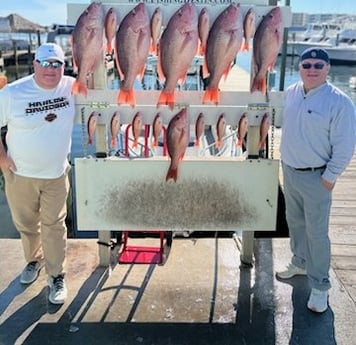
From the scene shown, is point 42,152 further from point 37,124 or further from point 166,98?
point 166,98

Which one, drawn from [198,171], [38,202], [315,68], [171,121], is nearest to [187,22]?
[171,121]

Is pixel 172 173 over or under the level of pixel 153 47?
under

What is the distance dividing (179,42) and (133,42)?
0.88 ft

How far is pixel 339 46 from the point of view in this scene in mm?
46312

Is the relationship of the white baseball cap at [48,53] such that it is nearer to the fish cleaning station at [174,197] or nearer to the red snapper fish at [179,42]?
the fish cleaning station at [174,197]

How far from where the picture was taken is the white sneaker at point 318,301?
3.02 m

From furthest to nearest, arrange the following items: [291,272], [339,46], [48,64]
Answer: [339,46] → [291,272] → [48,64]

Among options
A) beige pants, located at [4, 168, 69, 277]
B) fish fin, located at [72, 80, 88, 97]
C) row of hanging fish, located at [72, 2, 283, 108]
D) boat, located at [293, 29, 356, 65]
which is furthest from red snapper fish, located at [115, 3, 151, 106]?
boat, located at [293, 29, 356, 65]

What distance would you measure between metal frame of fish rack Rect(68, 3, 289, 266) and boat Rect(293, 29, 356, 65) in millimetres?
36203

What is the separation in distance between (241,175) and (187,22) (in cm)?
115

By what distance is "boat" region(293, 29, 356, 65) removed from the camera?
42.6m

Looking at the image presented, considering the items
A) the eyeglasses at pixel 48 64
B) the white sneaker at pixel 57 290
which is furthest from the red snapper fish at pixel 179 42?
the white sneaker at pixel 57 290

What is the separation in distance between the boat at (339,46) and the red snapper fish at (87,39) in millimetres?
36766

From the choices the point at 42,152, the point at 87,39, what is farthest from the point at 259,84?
the point at 42,152
